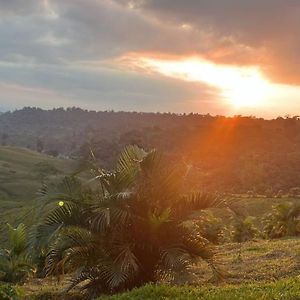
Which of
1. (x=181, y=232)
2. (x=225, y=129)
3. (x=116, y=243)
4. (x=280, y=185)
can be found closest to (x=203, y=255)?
(x=181, y=232)

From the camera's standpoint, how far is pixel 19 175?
105 meters

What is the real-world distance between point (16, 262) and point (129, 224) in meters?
7.77

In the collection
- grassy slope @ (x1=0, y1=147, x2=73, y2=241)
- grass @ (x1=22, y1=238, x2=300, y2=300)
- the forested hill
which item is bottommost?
grassy slope @ (x1=0, y1=147, x2=73, y2=241)

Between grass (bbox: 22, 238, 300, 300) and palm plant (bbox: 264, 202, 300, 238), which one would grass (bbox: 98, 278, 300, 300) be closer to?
grass (bbox: 22, 238, 300, 300)

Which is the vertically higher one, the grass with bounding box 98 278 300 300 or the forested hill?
the grass with bounding box 98 278 300 300

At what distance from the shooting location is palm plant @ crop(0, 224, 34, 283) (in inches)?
700

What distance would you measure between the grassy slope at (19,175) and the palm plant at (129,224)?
1955 inches

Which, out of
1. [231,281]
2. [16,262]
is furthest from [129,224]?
[16,262]

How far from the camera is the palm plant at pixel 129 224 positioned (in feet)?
37.7

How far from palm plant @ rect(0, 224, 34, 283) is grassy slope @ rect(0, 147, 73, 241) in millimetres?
42076

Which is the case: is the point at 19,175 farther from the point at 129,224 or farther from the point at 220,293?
the point at 220,293

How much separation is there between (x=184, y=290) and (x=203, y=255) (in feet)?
7.29

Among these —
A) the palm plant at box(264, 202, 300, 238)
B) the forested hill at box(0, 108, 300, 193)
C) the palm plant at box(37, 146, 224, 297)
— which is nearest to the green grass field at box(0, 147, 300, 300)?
the palm plant at box(37, 146, 224, 297)

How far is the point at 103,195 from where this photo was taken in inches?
471
